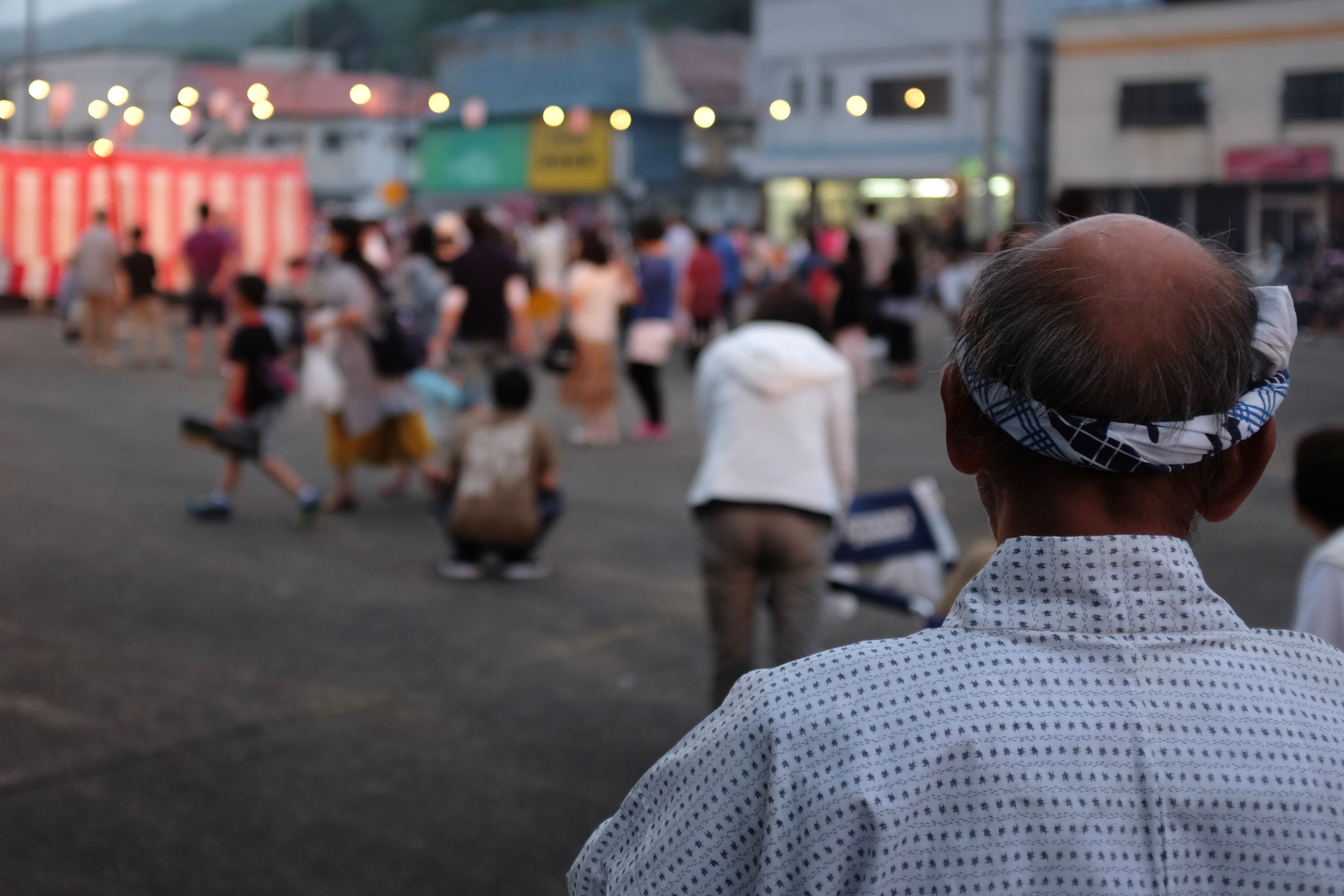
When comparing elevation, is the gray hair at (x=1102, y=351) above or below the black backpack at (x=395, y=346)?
above

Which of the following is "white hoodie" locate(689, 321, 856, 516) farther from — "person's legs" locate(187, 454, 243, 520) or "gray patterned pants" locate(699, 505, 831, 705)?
"person's legs" locate(187, 454, 243, 520)

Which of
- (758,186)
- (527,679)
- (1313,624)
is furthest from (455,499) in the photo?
(758,186)

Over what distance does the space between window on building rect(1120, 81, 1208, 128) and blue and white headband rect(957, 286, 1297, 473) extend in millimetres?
34320

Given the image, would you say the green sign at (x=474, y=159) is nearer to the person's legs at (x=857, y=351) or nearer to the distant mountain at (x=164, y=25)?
the person's legs at (x=857, y=351)

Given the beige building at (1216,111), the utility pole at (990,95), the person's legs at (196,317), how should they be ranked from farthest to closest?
the beige building at (1216,111) < the utility pole at (990,95) < the person's legs at (196,317)

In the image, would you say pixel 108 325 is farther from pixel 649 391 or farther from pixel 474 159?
pixel 474 159

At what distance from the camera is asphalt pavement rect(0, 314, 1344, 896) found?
161 inches

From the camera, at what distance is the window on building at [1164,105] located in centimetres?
3303

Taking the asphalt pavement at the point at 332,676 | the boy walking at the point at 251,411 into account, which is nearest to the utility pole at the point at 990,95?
the asphalt pavement at the point at 332,676

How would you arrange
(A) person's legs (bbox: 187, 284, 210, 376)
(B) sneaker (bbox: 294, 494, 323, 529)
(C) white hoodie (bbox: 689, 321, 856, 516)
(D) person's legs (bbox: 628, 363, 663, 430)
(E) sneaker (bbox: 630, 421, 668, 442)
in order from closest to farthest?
(C) white hoodie (bbox: 689, 321, 856, 516), (B) sneaker (bbox: 294, 494, 323, 529), (D) person's legs (bbox: 628, 363, 663, 430), (E) sneaker (bbox: 630, 421, 668, 442), (A) person's legs (bbox: 187, 284, 210, 376)

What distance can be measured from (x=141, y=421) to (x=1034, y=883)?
12120mm

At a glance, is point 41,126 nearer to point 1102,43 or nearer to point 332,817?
point 1102,43

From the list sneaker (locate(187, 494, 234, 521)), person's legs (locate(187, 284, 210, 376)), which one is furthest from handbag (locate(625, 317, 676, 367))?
person's legs (locate(187, 284, 210, 376))

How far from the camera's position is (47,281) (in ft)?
67.8
